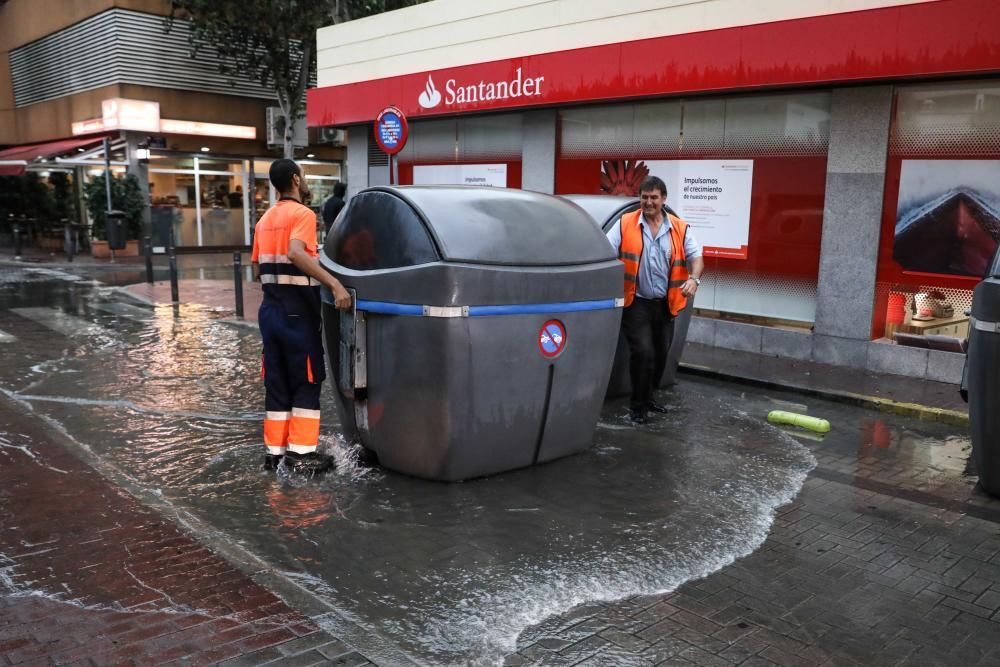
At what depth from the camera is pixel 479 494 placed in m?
4.98

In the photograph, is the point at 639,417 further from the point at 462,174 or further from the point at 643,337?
the point at 462,174

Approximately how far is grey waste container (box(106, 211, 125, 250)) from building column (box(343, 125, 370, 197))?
907cm

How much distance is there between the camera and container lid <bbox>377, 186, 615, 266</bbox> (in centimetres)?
484

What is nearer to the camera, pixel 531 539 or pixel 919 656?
pixel 919 656

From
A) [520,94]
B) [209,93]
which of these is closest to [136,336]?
[520,94]

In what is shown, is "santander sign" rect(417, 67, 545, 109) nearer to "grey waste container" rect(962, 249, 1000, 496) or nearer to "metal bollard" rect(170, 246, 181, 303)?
"metal bollard" rect(170, 246, 181, 303)

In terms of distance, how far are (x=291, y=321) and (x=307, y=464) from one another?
91 cm

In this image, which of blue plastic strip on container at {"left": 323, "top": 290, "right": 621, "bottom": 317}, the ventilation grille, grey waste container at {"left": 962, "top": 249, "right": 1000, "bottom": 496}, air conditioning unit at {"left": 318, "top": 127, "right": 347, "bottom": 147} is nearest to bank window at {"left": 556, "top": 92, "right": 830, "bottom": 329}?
the ventilation grille

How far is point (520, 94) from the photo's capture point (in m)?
11.3

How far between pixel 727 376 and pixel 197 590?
6058mm

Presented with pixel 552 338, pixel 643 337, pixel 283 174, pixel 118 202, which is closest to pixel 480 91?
pixel 643 337

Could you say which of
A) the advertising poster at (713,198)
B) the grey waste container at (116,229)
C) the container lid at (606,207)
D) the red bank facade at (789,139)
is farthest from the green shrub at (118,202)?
the container lid at (606,207)

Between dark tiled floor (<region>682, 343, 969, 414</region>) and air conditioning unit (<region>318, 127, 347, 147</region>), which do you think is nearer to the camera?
dark tiled floor (<region>682, 343, 969, 414</region>)

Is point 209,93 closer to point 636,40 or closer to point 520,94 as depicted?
point 520,94
